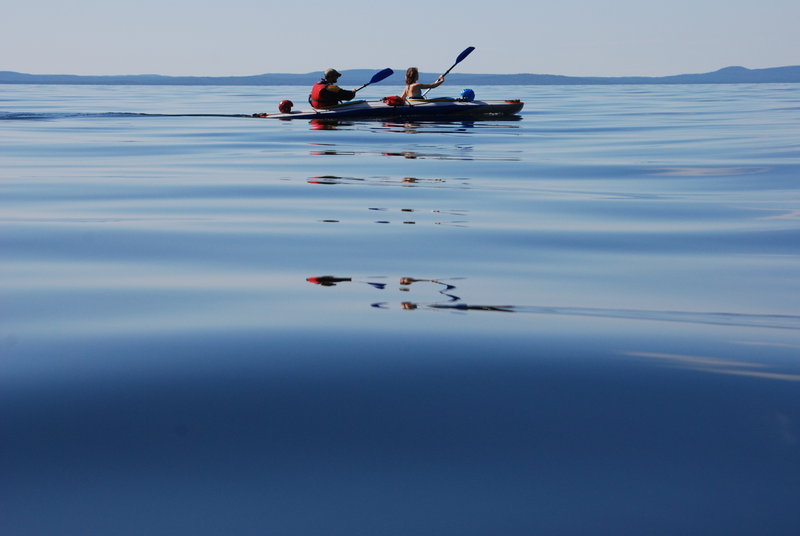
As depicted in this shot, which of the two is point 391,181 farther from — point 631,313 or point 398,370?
point 398,370

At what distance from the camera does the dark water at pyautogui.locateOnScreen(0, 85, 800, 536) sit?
1.84 metres

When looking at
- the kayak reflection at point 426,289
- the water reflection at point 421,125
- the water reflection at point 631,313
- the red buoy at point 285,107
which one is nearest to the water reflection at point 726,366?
the water reflection at point 631,313

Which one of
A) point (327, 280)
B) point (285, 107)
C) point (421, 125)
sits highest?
point (327, 280)

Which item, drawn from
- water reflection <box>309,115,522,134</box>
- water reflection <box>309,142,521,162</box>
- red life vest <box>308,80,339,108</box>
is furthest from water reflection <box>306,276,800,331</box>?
red life vest <box>308,80,339,108</box>

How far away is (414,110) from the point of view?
2116cm

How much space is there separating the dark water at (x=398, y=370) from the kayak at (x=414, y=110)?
1369 cm

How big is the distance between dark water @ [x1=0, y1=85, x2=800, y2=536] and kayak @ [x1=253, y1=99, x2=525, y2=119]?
13686 millimetres

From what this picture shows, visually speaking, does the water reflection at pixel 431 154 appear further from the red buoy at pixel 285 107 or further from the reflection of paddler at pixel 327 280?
the reflection of paddler at pixel 327 280

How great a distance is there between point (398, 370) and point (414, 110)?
18808 mm

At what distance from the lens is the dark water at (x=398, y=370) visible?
72.4 inches

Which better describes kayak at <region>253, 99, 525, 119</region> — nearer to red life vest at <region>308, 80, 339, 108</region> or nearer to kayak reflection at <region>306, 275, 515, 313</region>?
red life vest at <region>308, 80, 339, 108</region>

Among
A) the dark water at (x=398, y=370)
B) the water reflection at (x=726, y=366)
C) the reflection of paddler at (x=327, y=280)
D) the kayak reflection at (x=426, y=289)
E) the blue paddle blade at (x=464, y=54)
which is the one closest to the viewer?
the dark water at (x=398, y=370)

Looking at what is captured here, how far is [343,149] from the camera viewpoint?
14047 millimetres

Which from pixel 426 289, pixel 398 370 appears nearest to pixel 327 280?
pixel 426 289
